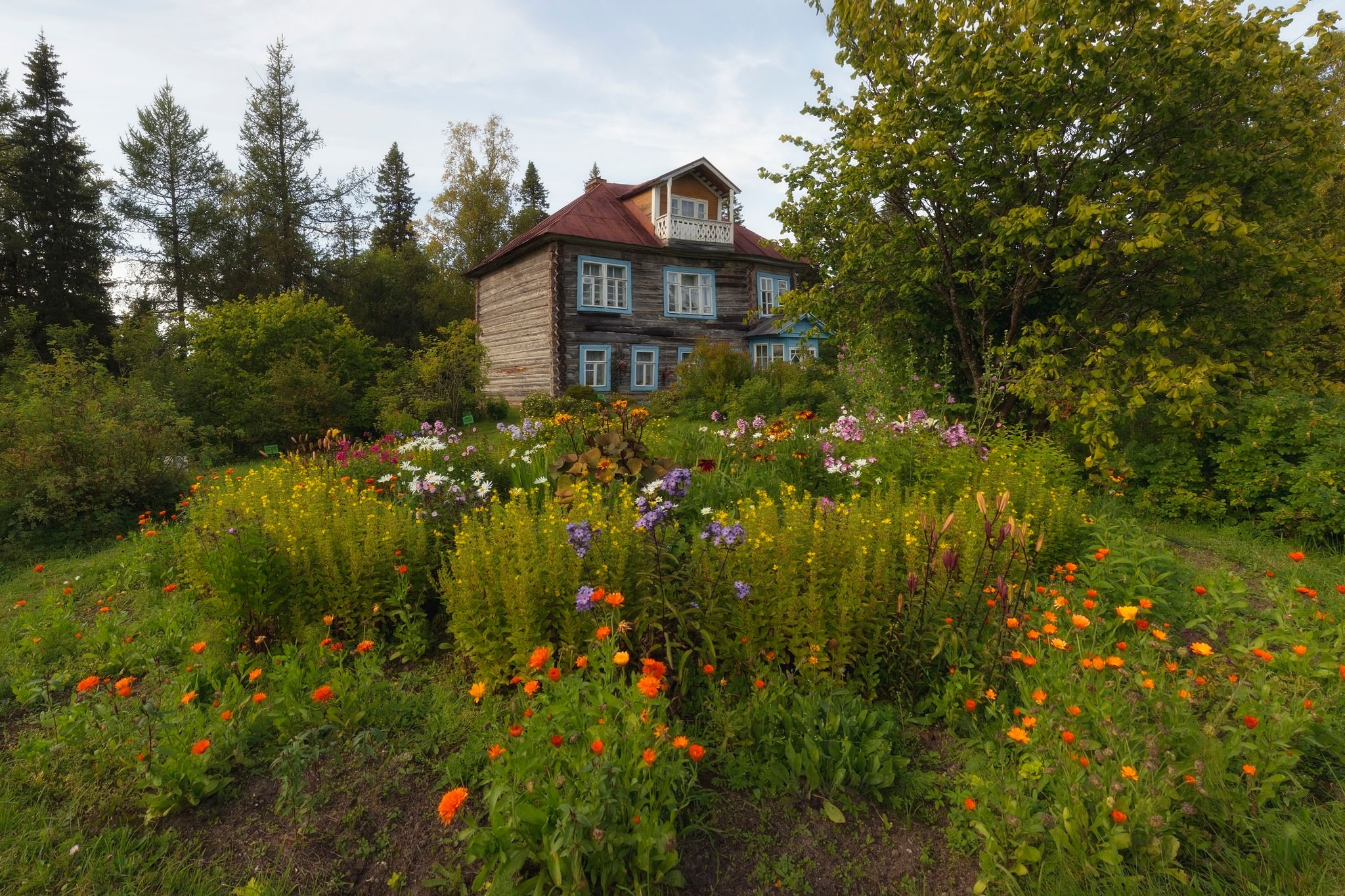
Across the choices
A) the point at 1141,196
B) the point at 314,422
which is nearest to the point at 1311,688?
the point at 1141,196

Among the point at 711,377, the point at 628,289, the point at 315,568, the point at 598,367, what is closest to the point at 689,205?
the point at 628,289

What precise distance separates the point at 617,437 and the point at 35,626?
3.60 metres

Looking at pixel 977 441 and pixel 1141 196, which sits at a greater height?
pixel 1141 196

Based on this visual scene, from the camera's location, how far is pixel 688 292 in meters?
18.3

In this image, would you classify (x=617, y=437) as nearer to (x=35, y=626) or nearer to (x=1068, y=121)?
(x=35, y=626)

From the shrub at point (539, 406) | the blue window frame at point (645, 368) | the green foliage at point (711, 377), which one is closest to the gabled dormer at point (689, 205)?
the blue window frame at point (645, 368)

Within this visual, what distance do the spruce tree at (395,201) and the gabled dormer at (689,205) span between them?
21.2 metres

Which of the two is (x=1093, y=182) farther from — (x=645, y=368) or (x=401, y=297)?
(x=401, y=297)

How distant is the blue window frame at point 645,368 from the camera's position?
17.4 m

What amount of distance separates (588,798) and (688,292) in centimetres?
1754

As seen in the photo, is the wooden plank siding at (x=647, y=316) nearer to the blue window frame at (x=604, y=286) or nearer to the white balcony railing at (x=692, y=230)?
the blue window frame at (x=604, y=286)

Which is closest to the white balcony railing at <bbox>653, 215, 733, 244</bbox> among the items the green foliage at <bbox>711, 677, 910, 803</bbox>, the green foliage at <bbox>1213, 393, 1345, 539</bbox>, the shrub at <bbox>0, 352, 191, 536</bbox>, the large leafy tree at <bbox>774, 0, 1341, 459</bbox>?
the large leafy tree at <bbox>774, 0, 1341, 459</bbox>

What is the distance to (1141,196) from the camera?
19.3 feet

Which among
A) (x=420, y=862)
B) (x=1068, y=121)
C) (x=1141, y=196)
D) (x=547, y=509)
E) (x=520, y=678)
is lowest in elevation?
(x=420, y=862)
